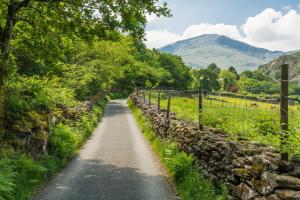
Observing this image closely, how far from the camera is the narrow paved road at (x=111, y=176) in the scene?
13016 millimetres

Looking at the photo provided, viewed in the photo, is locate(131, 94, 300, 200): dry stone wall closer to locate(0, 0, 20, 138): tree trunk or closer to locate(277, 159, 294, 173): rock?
locate(277, 159, 294, 173): rock

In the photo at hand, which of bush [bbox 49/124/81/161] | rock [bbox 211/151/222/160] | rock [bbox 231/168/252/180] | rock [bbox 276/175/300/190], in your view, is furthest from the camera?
bush [bbox 49/124/81/161]

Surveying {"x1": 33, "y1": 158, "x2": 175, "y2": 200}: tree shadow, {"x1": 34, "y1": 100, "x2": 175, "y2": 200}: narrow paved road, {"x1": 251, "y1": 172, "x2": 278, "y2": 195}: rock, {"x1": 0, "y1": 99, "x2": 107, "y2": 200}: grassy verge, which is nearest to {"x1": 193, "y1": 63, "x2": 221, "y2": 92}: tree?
{"x1": 34, "y1": 100, "x2": 175, "y2": 200}: narrow paved road

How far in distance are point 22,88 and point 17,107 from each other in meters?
1.52

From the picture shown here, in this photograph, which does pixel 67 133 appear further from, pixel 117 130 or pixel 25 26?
pixel 117 130

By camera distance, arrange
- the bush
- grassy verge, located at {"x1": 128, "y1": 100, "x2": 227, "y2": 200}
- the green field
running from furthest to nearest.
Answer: the bush, grassy verge, located at {"x1": 128, "y1": 100, "x2": 227, "y2": 200}, the green field

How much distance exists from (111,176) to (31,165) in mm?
3638

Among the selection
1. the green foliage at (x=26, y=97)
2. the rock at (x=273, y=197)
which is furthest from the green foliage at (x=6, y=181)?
the rock at (x=273, y=197)

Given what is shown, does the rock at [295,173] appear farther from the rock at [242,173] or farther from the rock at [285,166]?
the rock at [242,173]

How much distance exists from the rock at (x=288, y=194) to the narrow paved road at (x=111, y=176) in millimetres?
5791

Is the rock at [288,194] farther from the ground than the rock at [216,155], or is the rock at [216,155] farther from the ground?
the rock at [288,194]

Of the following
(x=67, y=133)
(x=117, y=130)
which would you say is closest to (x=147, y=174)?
(x=67, y=133)

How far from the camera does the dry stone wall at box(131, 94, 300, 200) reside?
782 cm

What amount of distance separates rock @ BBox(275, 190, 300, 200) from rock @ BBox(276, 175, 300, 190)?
0.14m
